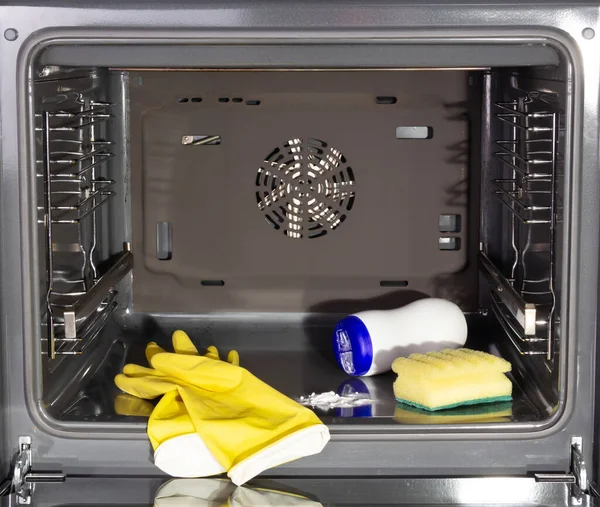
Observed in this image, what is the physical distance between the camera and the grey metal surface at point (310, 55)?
4.61 feet

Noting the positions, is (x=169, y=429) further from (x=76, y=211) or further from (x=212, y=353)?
(x=76, y=211)

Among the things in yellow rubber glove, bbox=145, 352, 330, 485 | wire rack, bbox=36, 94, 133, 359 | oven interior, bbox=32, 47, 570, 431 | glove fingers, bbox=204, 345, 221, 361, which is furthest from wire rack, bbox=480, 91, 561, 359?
wire rack, bbox=36, 94, 133, 359

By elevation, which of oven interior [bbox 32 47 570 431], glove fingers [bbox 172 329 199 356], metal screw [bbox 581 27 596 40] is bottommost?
glove fingers [bbox 172 329 199 356]

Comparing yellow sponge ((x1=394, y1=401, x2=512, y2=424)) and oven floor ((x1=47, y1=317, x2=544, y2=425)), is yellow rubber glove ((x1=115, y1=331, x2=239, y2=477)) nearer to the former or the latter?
oven floor ((x1=47, y1=317, x2=544, y2=425))

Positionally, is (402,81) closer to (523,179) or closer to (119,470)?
(523,179)

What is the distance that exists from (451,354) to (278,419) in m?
0.32

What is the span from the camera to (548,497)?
4.69ft

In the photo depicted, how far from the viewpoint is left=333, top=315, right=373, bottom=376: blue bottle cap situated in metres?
1.70

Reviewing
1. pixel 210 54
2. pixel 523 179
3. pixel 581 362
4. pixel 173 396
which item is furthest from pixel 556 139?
pixel 173 396

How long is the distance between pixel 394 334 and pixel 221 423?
1.37 feet

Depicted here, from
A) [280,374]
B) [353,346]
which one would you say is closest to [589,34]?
[353,346]

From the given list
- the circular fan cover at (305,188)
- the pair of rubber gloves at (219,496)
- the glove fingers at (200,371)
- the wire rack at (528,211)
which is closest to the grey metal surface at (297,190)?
the circular fan cover at (305,188)

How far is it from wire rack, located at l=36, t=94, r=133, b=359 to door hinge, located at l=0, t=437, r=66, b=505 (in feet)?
0.45

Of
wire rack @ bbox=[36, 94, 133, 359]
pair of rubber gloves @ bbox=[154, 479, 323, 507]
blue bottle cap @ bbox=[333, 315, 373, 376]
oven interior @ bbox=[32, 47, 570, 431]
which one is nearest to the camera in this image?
pair of rubber gloves @ bbox=[154, 479, 323, 507]
